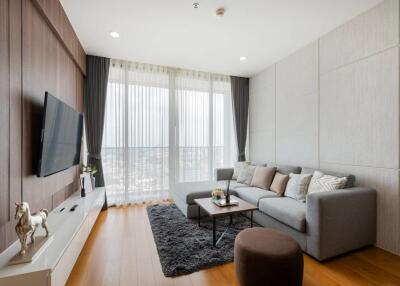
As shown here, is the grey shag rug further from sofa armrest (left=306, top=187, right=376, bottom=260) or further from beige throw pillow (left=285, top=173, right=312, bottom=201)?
sofa armrest (left=306, top=187, right=376, bottom=260)

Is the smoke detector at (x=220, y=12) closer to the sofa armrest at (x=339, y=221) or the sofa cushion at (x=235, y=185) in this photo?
the sofa armrest at (x=339, y=221)

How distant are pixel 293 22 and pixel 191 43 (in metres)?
1.41

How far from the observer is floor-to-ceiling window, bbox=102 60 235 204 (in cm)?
367

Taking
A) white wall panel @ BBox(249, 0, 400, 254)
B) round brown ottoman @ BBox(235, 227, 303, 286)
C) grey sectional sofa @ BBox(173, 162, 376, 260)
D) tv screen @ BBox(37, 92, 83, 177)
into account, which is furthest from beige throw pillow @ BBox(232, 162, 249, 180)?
tv screen @ BBox(37, 92, 83, 177)

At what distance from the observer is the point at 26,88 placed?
163 cm

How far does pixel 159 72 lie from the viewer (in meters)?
3.93

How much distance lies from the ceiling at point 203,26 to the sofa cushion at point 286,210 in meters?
2.28

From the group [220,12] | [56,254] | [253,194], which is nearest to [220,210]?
[253,194]

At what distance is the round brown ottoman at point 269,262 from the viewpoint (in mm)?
1460

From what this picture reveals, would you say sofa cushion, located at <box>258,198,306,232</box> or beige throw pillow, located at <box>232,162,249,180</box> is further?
beige throw pillow, located at <box>232,162,249,180</box>

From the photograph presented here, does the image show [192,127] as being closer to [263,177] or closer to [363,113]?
[263,177]

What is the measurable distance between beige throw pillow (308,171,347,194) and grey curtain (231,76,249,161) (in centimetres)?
200

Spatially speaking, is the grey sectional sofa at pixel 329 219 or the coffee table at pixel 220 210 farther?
the coffee table at pixel 220 210

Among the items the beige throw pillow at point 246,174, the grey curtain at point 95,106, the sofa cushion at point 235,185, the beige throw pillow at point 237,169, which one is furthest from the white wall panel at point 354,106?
the grey curtain at point 95,106
